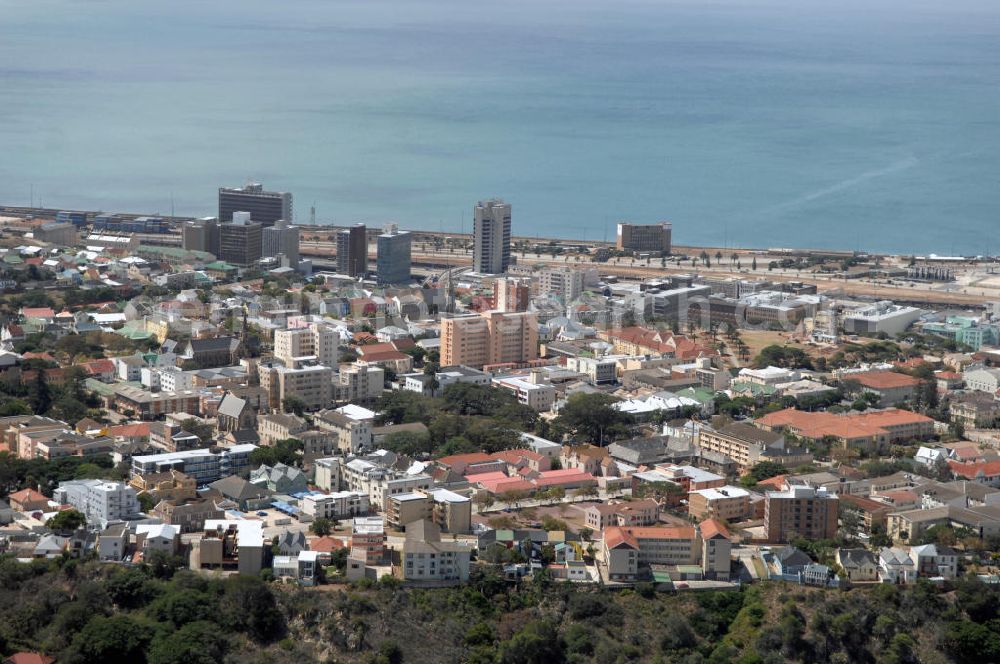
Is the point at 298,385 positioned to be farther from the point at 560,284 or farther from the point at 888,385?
the point at 560,284

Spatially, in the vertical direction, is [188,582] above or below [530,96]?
below

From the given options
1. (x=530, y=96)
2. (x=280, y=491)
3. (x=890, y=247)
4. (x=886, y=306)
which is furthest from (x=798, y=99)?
(x=280, y=491)

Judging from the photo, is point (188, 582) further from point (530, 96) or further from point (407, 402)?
point (530, 96)

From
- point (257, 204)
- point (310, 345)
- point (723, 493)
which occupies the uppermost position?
point (257, 204)

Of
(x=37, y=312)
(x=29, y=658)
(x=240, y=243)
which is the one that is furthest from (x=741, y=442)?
(x=240, y=243)

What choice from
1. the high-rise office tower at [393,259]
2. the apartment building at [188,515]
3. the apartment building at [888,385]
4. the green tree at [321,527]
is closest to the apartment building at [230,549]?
the apartment building at [188,515]
